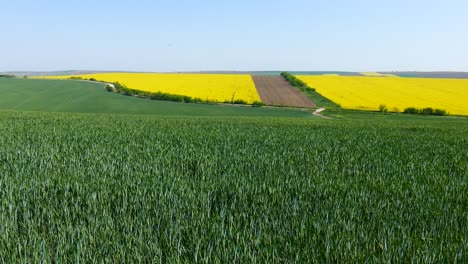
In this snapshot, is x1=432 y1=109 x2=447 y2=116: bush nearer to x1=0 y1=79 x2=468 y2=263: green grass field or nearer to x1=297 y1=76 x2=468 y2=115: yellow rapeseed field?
x1=297 y1=76 x2=468 y2=115: yellow rapeseed field

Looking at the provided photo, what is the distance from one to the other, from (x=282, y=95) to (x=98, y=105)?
28.6 m

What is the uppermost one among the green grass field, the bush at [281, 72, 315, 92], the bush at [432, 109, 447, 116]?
the bush at [281, 72, 315, 92]

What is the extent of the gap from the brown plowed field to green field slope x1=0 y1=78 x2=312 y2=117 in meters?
6.95

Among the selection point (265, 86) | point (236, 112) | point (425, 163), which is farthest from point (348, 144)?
point (265, 86)

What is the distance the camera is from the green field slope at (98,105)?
44.3 metres

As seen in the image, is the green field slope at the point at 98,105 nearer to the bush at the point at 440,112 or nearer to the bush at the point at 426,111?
the bush at the point at 426,111

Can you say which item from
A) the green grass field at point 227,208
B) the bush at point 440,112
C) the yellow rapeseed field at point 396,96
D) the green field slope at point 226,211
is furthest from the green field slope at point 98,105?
the green field slope at point 226,211

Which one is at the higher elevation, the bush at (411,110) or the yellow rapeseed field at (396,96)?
the yellow rapeseed field at (396,96)

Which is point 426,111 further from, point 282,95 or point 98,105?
point 98,105

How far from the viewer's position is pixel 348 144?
1246cm

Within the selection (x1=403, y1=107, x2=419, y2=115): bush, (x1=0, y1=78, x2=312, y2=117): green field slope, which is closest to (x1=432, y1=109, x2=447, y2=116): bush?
(x1=403, y1=107, x2=419, y2=115): bush

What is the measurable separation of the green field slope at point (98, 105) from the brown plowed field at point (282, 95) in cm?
695

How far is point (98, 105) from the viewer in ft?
159

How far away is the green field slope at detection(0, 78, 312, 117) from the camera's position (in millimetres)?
44344
